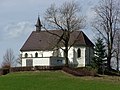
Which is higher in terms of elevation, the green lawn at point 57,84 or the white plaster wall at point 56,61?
the white plaster wall at point 56,61

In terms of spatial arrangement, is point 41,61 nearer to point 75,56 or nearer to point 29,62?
point 29,62

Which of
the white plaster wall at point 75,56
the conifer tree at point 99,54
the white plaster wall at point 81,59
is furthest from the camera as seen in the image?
the white plaster wall at point 75,56

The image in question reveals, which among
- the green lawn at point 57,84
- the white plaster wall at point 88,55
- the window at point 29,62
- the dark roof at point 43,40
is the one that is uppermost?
the dark roof at point 43,40

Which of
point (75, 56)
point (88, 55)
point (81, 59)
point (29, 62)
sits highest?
point (88, 55)

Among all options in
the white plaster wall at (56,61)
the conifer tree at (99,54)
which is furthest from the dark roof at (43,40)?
the conifer tree at (99,54)

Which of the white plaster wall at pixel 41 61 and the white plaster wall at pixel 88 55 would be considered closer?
the white plaster wall at pixel 41 61

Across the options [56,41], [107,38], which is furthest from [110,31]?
[56,41]

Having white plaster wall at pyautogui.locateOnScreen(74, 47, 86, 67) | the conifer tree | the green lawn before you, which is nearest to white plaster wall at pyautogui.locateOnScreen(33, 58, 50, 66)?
the conifer tree

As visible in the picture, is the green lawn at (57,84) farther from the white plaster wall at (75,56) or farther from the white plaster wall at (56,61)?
the white plaster wall at (75,56)

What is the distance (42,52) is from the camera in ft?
321

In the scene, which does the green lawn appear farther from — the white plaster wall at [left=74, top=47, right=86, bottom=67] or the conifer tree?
the white plaster wall at [left=74, top=47, right=86, bottom=67]

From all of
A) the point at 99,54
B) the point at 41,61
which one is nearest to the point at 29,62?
the point at 41,61

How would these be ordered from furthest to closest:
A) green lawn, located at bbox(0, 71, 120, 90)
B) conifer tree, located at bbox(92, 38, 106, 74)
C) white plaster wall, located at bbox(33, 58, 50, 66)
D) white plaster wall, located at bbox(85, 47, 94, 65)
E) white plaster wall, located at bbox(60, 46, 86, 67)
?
1. white plaster wall, located at bbox(85, 47, 94, 65)
2. white plaster wall, located at bbox(60, 46, 86, 67)
3. white plaster wall, located at bbox(33, 58, 50, 66)
4. conifer tree, located at bbox(92, 38, 106, 74)
5. green lawn, located at bbox(0, 71, 120, 90)

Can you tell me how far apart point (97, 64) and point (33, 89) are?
41361 mm
